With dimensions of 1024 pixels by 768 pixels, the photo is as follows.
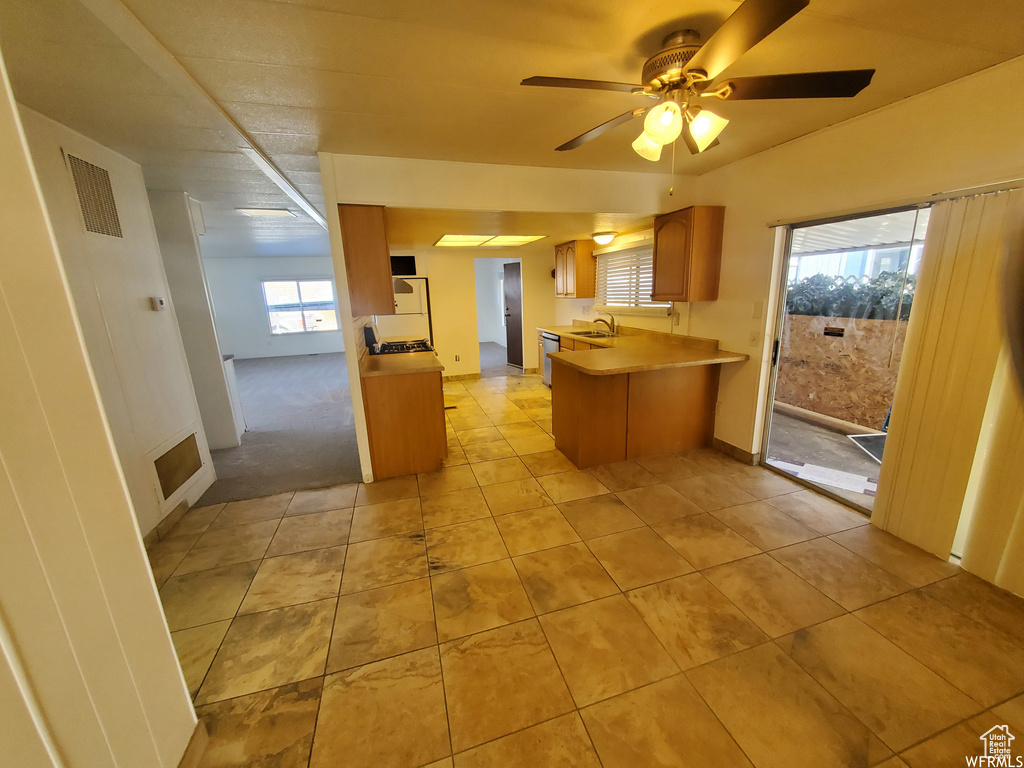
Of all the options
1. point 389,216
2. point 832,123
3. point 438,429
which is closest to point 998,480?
point 832,123

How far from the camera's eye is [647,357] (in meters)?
3.21

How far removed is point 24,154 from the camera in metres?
0.88

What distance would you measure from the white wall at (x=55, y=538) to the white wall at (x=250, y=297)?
26.1ft

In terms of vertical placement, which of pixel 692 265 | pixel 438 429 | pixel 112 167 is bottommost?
pixel 438 429

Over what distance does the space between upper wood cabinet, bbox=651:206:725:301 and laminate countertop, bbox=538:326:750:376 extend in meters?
0.48

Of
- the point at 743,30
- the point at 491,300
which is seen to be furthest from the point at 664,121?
the point at 491,300

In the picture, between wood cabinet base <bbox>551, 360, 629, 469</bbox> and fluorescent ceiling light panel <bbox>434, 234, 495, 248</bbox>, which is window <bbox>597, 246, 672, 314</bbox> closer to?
wood cabinet base <bbox>551, 360, 629, 469</bbox>

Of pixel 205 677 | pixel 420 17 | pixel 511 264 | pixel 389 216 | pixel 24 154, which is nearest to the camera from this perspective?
pixel 24 154

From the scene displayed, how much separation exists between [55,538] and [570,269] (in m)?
5.50

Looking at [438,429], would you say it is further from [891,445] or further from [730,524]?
[891,445]

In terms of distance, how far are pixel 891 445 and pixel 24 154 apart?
385cm

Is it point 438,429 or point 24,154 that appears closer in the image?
point 24,154

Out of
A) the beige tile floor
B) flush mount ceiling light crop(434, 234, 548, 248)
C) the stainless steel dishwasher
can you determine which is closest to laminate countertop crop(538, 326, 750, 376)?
the beige tile floor

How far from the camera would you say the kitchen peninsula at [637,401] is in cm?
315
